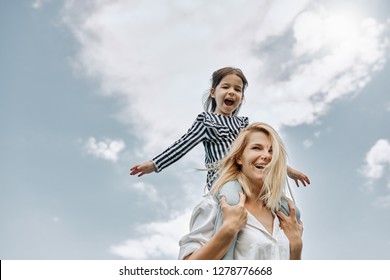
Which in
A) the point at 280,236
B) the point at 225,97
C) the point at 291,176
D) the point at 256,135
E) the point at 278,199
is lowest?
the point at 280,236

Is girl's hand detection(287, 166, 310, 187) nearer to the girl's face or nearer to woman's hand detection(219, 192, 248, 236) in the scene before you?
the girl's face

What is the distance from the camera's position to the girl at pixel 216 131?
472cm

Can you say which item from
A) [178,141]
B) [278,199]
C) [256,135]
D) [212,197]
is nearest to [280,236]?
[278,199]

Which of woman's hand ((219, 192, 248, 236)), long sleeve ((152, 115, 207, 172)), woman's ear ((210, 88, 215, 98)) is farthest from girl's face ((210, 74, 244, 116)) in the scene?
woman's hand ((219, 192, 248, 236))

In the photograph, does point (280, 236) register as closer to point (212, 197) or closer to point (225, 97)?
point (212, 197)

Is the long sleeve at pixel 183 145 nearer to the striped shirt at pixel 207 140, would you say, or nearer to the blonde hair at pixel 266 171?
the striped shirt at pixel 207 140

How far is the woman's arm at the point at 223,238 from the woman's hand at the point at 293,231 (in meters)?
0.43

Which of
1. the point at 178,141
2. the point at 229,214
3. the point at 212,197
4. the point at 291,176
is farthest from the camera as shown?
the point at 291,176

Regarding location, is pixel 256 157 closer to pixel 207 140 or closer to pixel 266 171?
pixel 266 171

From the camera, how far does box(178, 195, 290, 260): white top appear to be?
336 cm

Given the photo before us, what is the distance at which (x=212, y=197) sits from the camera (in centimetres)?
366

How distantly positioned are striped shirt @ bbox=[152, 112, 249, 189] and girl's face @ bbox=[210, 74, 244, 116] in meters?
0.23
